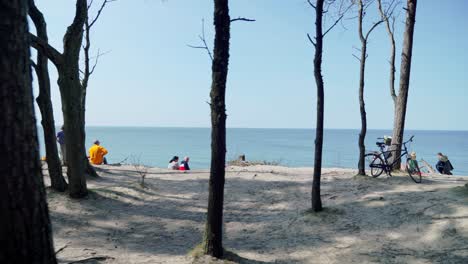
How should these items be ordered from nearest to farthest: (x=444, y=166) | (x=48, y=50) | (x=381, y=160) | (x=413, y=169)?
→ 1. (x=48, y=50)
2. (x=413, y=169)
3. (x=381, y=160)
4. (x=444, y=166)

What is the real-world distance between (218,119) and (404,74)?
9.13 meters

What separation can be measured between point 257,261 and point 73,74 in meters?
6.77

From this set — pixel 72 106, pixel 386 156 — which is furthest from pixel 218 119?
pixel 386 156

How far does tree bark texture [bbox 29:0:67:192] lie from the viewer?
31.3ft

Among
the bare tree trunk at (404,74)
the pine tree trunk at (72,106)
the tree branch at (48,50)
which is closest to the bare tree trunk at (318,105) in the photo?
the bare tree trunk at (404,74)

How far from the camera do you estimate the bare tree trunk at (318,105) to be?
834 cm

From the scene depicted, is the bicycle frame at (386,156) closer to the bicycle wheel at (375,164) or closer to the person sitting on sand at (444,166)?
the bicycle wheel at (375,164)

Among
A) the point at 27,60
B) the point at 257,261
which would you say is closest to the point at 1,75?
the point at 27,60

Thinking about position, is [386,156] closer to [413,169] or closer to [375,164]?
[375,164]

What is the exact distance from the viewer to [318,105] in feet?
27.8

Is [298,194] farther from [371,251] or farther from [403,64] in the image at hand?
[403,64]

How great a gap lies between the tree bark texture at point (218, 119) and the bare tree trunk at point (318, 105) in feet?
10.7

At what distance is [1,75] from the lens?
2.68 metres

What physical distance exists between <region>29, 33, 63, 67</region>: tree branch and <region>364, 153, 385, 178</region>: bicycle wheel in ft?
30.9
